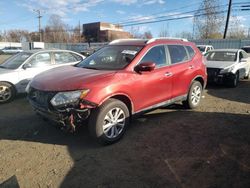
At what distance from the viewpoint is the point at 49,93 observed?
3.86m

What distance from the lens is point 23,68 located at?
7070 mm

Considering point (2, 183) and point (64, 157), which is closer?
point (2, 183)

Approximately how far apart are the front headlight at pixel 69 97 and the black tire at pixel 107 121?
1.16 feet

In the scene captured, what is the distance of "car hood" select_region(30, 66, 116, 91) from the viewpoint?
3.79 metres

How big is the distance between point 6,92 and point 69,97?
4.03m

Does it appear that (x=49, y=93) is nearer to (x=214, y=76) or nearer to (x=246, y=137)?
(x=246, y=137)

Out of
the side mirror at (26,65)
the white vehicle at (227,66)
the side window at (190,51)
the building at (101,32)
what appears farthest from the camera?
the building at (101,32)

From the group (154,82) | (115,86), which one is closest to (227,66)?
(154,82)

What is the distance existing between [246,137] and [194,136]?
3.26 ft

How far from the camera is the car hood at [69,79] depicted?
3.79 meters

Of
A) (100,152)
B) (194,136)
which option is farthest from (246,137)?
(100,152)

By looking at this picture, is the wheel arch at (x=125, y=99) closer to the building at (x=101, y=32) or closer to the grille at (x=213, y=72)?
the grille at (x=213, y=72)

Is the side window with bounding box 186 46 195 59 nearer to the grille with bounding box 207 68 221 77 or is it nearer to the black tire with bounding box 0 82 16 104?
the grille with bounding box 207 68 221 77

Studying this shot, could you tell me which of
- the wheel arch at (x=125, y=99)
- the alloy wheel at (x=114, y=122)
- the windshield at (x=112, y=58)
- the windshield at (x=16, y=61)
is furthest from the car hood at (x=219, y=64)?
the windshield at (x=16, y=61)
